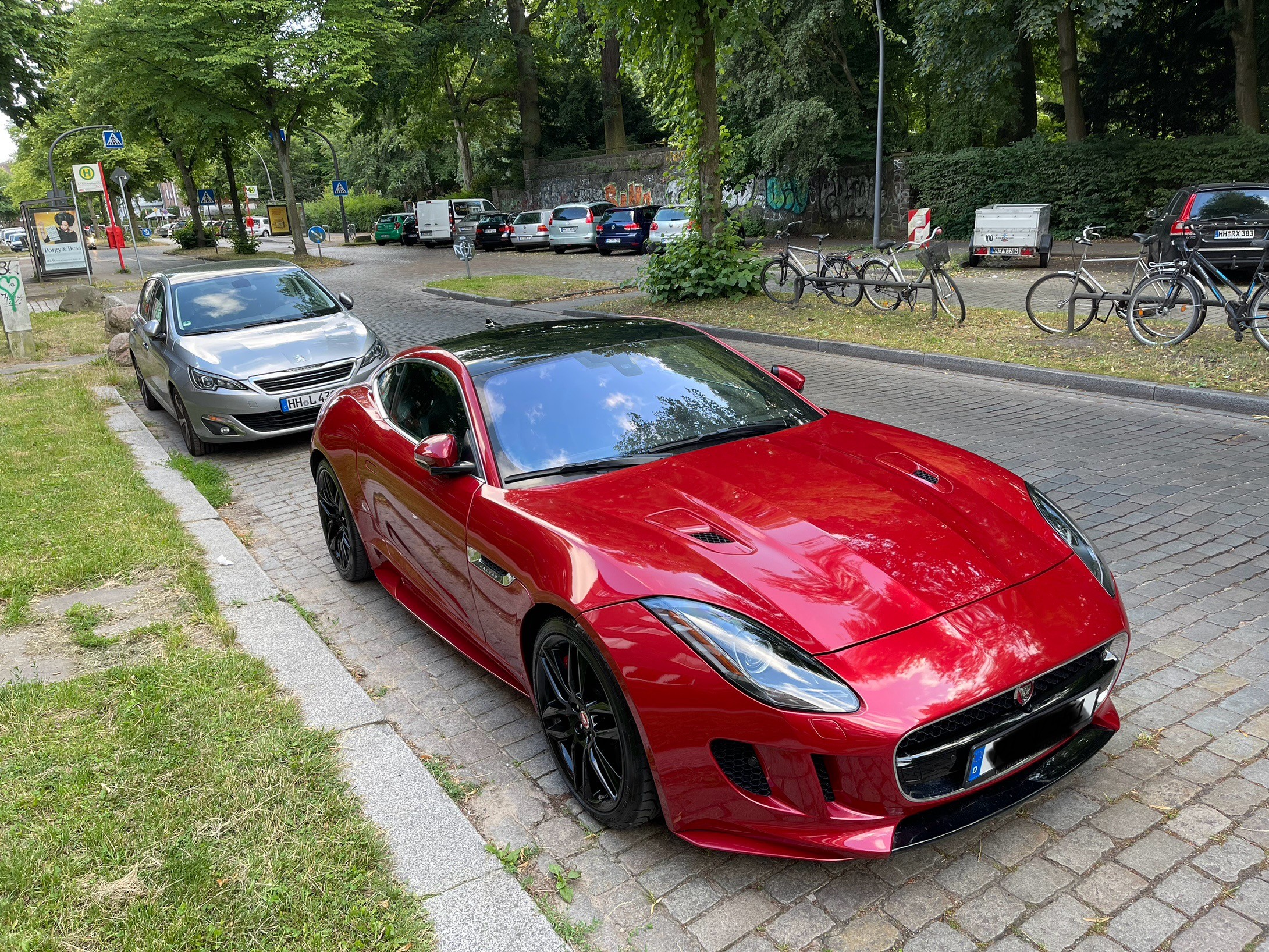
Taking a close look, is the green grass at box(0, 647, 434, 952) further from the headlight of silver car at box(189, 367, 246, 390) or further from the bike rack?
the bike rack

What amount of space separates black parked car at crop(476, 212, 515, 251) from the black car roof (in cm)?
3323

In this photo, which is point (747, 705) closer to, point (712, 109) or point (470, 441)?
point (470, 441)

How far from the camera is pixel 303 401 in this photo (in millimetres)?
8398

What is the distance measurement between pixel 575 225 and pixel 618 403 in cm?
2949

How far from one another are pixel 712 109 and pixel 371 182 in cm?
4965

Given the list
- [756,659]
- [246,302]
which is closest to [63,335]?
[246,302]

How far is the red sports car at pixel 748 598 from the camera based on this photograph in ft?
8.20

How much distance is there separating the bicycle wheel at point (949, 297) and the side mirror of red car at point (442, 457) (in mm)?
10279

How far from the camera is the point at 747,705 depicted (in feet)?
8.20

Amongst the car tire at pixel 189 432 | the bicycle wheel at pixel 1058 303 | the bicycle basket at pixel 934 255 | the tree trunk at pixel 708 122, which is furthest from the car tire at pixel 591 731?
the tree trunk at pixel 708 122

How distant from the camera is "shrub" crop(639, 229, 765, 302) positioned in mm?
15688

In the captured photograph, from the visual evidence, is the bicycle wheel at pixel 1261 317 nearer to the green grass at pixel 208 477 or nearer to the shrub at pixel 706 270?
the shrub at pixel 706 270

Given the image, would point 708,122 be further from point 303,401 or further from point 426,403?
point 426,403

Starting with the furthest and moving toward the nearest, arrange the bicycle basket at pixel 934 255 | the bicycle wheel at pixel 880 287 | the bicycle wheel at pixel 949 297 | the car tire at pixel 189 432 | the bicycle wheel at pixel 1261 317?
the bicycle wheel at pixel 880 287 → the bicycle wheel at pixel 949 297 → the bicycle basket at pixel 934 255 → the bicycle wheel at pixel 1261 317 → the car tire at pixel 189 432
